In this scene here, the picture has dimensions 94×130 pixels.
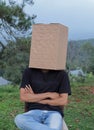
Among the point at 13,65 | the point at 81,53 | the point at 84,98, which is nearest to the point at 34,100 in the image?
the point at 84,98

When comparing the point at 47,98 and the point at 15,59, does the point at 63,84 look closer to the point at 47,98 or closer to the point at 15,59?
the point at 47,98

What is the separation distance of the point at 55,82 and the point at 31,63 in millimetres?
304

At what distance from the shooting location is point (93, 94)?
1005cm

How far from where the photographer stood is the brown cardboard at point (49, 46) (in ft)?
13.2

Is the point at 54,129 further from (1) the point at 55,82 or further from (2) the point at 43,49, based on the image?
(2) the point at 43,49

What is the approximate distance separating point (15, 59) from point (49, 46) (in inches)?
298

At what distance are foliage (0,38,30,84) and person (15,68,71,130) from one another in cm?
710

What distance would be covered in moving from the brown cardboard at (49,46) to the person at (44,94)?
0.39ft

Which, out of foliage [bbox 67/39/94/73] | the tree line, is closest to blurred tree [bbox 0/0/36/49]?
the tree line

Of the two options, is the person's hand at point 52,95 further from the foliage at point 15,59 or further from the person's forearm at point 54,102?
the foliage at point 15,59

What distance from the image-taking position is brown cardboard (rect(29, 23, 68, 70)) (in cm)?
403

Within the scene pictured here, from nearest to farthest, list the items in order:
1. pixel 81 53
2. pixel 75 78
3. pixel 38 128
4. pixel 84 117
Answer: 1. pixel 38 128
2. pixel 84 117
3. pixel 75 78
4. pixel 81 53

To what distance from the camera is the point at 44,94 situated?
4.09m

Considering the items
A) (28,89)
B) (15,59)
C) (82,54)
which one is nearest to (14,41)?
(15,59)
